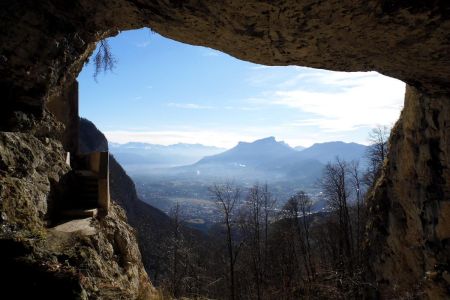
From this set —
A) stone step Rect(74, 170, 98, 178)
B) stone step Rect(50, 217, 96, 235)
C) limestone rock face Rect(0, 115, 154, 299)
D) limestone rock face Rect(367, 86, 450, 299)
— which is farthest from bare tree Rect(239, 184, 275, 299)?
stone step Rect(50, 217, 96, 235)

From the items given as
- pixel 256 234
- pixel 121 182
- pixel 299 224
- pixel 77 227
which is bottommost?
pixel 299 224

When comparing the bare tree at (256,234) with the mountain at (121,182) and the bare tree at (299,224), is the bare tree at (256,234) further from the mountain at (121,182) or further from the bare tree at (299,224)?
the mountain at (121,182)

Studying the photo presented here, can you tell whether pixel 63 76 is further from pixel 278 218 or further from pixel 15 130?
pixel 278 218

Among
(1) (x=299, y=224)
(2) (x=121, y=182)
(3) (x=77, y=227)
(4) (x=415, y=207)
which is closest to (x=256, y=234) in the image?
(1) (x=299, y=224)

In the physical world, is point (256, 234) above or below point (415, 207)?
below

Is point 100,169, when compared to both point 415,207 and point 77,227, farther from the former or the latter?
point 415,207

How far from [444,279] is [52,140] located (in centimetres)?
1032

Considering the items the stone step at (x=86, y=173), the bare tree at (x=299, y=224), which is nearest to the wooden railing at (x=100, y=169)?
the stone step at (x=86, y=173)

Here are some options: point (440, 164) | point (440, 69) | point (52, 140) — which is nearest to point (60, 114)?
point (52, 140)

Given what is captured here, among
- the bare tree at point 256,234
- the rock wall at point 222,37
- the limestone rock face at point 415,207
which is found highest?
the rock wall at point 222,37

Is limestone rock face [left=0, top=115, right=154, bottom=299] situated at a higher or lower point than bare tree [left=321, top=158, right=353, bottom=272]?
higher

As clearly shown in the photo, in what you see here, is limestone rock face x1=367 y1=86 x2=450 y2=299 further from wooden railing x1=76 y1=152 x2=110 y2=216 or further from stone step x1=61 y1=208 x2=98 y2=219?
stone step x1=61 y1=208 x2=98 y2=219

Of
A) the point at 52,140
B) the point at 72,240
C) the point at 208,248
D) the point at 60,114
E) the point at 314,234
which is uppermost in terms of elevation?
the point at 60,114

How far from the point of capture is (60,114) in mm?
11461
